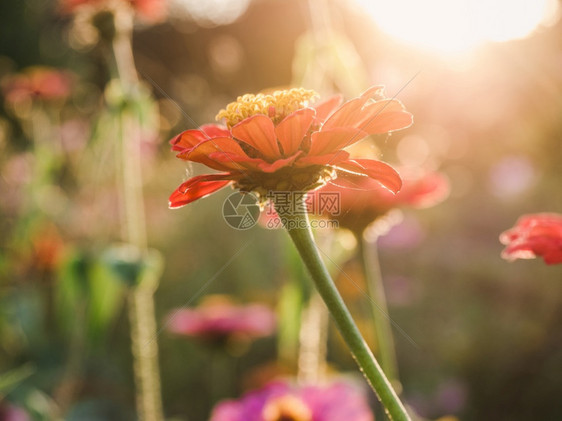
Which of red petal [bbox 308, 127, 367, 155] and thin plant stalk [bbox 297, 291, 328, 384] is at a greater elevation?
red petal [bbox 308, 127, 367, 155]

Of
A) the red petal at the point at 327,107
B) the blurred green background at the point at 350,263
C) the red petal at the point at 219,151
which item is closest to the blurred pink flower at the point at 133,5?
the blurred green background at the point at 350,263

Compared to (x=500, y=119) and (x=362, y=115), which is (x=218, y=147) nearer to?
(x=362, y=115)

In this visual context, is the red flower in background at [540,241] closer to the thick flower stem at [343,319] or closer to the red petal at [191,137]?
the thick flower stem at [343,319]

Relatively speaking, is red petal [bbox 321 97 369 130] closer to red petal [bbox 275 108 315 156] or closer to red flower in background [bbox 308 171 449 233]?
red petal [bbox 275 108 315 156]

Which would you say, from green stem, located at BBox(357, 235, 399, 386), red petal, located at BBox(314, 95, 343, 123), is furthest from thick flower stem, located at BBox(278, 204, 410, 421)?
green stem, located at BBox(357, 235, 399, 386)

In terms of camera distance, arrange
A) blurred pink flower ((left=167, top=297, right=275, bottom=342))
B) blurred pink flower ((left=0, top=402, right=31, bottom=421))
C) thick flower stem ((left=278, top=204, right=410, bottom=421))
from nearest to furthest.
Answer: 1. thick flower stem ((left=278, top=204, right=410, bottom=421))
2. blurred pink flower ((left=0, top=402, right=31, bottom=421))
3. blurred pink flower ((left=167, top=297, right=275, bottom=342))

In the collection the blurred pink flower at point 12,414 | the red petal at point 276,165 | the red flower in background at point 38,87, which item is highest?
the red flower in background at point 38,87

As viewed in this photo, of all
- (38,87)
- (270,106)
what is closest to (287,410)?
(270,106)

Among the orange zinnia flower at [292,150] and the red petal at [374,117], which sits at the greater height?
the red petal at [374,117]
